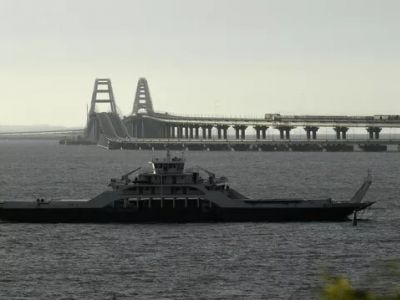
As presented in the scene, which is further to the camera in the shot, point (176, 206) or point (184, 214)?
point (176, 206)

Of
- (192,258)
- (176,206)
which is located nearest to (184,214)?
(176,206)

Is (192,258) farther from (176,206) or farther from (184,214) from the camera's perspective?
(176,206)

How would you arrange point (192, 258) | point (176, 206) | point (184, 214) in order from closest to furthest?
point (192, 258) < point (184, 214) < point (176, 206)

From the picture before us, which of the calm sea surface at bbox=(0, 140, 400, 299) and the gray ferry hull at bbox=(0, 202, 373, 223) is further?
the gray ferry hull at bbox=(0, 202, 373, 223)

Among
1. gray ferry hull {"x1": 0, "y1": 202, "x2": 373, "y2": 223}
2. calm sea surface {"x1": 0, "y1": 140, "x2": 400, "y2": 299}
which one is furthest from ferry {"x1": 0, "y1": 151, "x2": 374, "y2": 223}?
calm sea surface {"x1": 0, "y1": 140, "x2": 400, "y2": 299}

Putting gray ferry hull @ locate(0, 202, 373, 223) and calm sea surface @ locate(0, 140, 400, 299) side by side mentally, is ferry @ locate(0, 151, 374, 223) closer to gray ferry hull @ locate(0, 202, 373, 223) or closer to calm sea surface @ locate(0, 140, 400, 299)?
gray ferry hull @ locate(0, 202, 373, 223)

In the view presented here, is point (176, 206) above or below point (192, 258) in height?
above

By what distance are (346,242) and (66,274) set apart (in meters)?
23.7

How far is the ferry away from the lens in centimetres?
10275

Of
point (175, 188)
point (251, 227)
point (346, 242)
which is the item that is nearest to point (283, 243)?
point (346, 242)

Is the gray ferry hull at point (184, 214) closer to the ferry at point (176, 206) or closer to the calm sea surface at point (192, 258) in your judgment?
the ferry at point (176, 206)

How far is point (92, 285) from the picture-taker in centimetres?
6988

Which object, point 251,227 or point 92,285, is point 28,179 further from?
point 92,285

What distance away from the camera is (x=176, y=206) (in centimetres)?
10300
